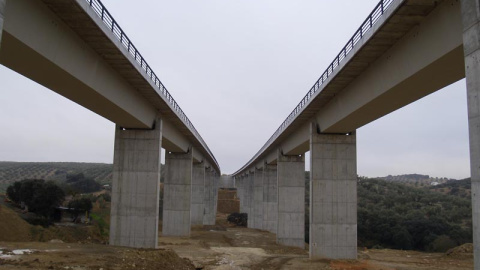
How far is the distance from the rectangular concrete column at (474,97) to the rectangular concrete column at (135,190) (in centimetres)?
2250

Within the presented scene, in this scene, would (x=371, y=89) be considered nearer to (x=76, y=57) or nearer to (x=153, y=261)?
(x=76, y=57)

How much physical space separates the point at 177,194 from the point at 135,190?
53.6 feet

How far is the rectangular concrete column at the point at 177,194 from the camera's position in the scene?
45406mm

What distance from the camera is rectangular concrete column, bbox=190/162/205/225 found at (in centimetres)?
6394

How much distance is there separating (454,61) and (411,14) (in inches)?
78.3

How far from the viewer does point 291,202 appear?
4428 centimetres

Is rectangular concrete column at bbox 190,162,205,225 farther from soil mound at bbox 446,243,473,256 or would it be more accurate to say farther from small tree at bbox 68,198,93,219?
soil mound at bbox 446,243,473,256

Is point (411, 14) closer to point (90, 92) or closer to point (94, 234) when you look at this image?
point (90, 92)

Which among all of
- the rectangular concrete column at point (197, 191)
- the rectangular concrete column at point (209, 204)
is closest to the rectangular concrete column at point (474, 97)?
the rectangular concrete column at point (197, 191)

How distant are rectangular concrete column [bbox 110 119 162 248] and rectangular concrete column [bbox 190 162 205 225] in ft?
113

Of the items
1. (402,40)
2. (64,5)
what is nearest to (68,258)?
(64,5)

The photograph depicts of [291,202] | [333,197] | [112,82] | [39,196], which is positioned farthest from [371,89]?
[39,196]

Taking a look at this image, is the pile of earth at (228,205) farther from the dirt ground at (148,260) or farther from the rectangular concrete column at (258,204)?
the dirt ground at (148,260)

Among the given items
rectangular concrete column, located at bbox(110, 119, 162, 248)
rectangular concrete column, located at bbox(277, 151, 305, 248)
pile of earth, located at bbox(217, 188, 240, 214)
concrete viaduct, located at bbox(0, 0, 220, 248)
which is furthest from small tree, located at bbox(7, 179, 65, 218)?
pile of earth, located at bbox(217, 188, 240, 214)
